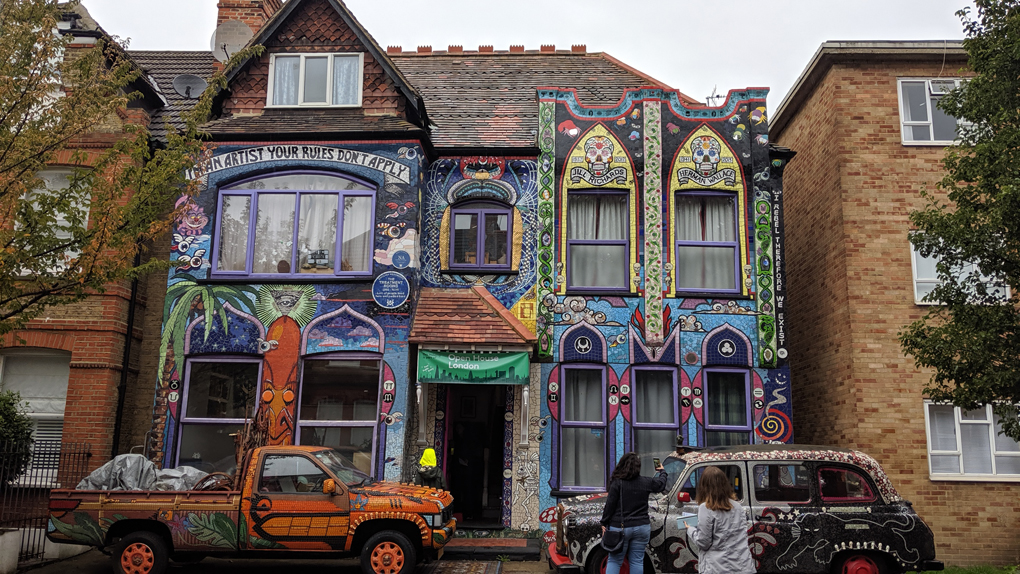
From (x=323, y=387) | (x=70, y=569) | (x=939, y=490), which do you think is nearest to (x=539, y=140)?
(x=323, y=387)

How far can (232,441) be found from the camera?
12.8 metres

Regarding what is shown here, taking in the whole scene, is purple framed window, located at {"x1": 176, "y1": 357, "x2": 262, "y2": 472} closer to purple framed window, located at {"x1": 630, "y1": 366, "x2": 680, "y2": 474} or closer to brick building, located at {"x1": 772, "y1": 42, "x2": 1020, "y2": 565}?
purple framed window, located at {"x1": 630, "y1": 366, "x2": 680, "y2": 474}

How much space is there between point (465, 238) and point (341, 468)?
543 centimetres

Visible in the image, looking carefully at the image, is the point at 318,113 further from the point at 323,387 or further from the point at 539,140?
the point at 323,387

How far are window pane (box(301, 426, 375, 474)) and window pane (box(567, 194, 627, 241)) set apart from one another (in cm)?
517

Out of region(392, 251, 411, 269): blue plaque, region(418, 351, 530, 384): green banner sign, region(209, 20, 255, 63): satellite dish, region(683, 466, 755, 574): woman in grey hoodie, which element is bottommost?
region(683, 466, 755, 574): woman in grey hoodie

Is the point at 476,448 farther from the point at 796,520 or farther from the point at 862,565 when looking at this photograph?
the point at 862,565

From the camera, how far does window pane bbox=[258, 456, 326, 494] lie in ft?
32.0

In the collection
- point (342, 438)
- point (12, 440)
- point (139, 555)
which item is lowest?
point (139, 555)

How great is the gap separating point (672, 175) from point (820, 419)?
5315mm

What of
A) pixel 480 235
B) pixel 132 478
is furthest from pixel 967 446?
pixel 132 478

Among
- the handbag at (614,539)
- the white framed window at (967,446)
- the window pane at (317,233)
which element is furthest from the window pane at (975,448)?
the window pane at (317,233)

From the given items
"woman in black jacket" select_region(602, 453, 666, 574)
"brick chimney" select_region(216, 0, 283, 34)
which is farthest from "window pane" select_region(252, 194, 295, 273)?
"woman in black jacket" select_region(602, 453, 666, 574)

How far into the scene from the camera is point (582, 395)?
1358 cm
